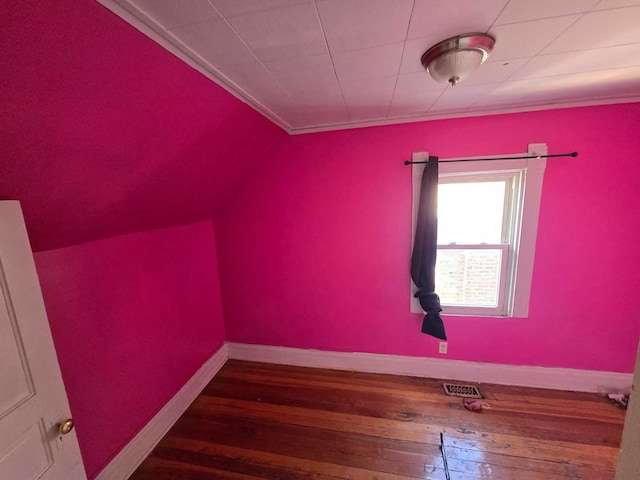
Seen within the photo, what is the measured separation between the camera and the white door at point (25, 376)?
835 millimetres

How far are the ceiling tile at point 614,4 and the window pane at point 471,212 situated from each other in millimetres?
1257

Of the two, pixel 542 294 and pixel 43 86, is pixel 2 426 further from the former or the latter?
pixel 542 294

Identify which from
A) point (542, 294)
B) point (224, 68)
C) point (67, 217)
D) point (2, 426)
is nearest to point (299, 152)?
point (224, 68)

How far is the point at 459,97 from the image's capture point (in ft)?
5.33

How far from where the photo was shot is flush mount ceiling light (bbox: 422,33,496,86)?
1.01 meters

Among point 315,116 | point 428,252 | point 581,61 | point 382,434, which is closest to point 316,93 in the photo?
point 315,116

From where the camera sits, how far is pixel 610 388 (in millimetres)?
2016

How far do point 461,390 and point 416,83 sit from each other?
2.41 meters

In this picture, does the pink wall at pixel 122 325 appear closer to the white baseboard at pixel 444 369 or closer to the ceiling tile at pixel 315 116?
the white baseboard at pixel 444 369

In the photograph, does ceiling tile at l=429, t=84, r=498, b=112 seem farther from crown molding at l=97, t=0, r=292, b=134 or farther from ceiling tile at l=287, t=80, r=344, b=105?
crown molding at l=97, t=0, r=292, b=134

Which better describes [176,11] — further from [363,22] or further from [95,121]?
[363,22]

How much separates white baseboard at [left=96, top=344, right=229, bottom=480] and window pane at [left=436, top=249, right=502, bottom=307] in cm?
234

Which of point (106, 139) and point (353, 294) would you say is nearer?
point (106, 139)

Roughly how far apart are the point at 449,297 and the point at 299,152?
1882mm
